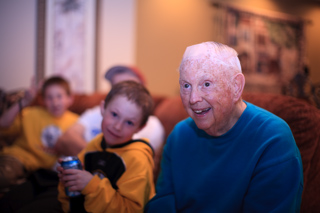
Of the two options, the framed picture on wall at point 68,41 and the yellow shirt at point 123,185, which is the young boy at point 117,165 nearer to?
the yellow shirt at point 123,185

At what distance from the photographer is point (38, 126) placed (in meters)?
2.02

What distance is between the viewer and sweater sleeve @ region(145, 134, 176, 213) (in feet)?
3.08

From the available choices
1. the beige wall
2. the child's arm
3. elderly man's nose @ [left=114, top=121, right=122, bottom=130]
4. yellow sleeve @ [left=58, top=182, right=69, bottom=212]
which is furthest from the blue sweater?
the beige wall

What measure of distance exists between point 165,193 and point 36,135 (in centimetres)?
143

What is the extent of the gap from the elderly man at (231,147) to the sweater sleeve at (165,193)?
0.24ft

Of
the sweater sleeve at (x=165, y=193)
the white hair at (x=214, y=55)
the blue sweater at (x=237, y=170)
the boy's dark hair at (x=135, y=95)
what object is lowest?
the sweater sleeve at (x=165, y=193)

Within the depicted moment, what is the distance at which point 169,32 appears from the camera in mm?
3391

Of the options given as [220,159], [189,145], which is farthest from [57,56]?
[220,159]

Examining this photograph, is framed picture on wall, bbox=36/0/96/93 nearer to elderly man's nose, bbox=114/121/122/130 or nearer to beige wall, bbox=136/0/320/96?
beige wall, bbox=136/0/320/96

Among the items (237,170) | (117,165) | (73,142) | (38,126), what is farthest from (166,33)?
(237,170)

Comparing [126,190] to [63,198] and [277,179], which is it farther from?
[277,179]

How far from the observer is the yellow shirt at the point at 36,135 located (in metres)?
1.89

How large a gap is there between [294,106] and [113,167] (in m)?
0.77

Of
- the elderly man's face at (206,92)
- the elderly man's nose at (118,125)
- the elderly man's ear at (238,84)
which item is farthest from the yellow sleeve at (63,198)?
the elderly man's ear at (238,84)
